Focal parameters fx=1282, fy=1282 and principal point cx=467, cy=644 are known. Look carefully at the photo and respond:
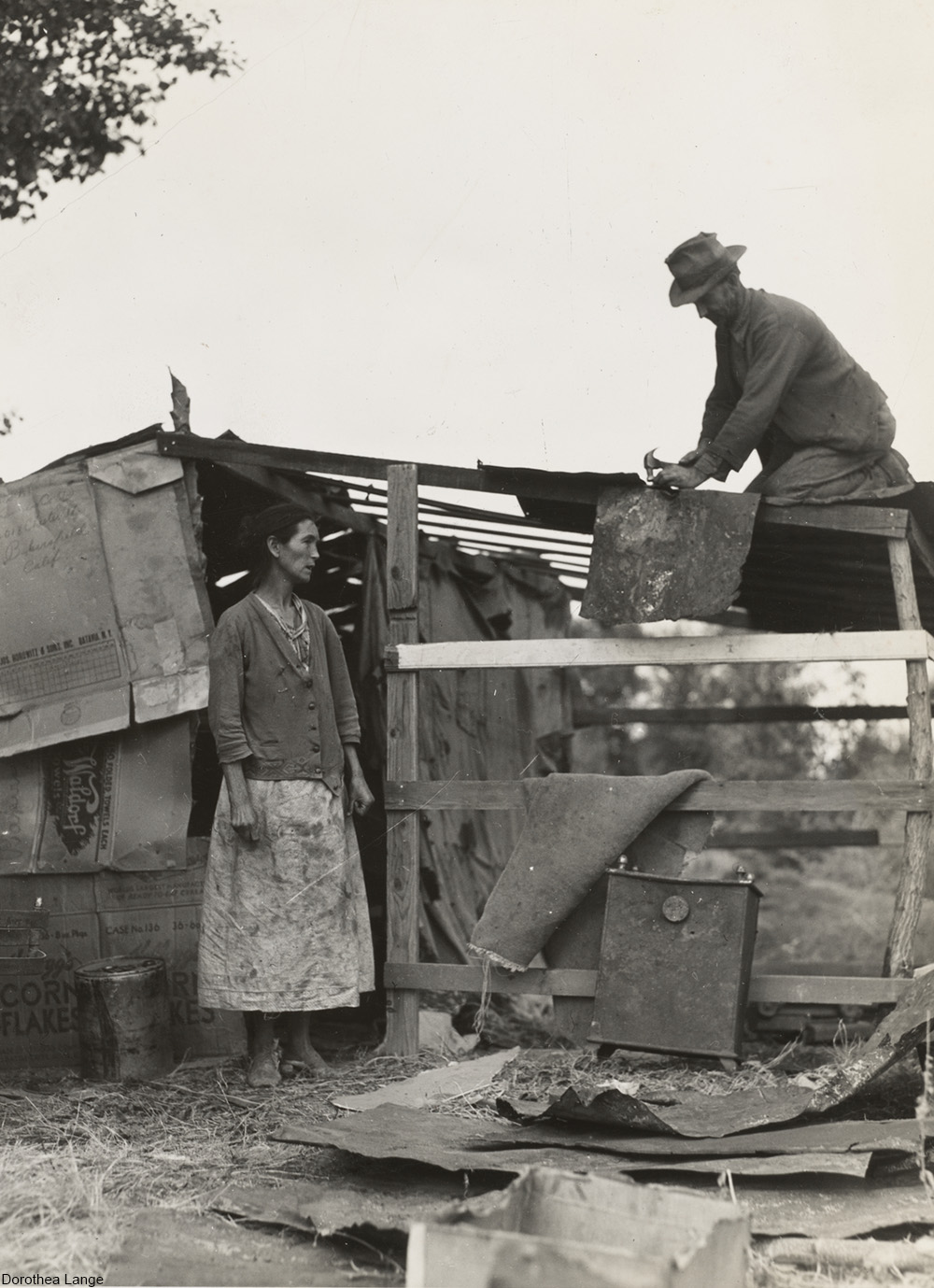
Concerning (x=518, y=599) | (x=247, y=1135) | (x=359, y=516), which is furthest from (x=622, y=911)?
(x=518, y=599)

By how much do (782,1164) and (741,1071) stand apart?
1717 millimetres

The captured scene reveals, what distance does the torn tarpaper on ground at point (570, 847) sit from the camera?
5668 mm

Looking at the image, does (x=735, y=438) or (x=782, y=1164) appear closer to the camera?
(x=782, y=1164)

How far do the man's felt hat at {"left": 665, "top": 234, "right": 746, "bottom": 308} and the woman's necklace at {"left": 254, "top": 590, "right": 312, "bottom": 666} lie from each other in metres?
2.29

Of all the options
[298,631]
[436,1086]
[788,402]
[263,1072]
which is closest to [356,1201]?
[436,1086]

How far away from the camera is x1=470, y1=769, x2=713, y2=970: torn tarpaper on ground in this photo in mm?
5668

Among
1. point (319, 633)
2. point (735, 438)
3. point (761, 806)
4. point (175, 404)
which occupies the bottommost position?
point (761, 806)

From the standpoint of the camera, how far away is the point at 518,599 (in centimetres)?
945

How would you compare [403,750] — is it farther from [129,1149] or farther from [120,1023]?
[129,1149]

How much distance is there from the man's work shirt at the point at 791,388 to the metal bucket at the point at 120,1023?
3467 millimetres

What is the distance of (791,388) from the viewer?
604cm

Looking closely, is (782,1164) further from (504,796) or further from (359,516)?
(359,516)

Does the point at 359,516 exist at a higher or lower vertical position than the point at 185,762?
higher

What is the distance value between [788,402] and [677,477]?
2.71ft
